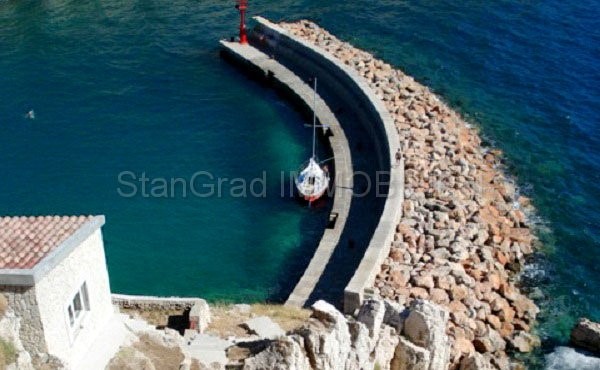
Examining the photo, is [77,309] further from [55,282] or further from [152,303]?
[152,303]

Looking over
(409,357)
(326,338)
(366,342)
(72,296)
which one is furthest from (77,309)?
(409,357)

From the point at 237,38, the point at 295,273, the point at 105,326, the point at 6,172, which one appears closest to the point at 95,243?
the point at 105,326

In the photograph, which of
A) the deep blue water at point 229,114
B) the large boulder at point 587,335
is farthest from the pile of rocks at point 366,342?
the deep blue water at point 229,114

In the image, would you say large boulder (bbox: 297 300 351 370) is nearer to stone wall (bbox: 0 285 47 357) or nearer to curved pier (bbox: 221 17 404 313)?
curved pier (bbox: 221 17 404 313)

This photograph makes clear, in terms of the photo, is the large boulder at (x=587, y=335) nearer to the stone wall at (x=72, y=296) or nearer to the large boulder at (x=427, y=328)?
the large boulder at (x=427, y=328)

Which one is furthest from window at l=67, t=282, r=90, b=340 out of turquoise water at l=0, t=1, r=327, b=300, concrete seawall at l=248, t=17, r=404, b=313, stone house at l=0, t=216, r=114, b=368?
turquoise water at l=0, t=1, r=327, b=300

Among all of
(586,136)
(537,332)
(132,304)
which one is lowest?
(537,332)

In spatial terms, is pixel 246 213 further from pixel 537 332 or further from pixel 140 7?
pixel 140 7
